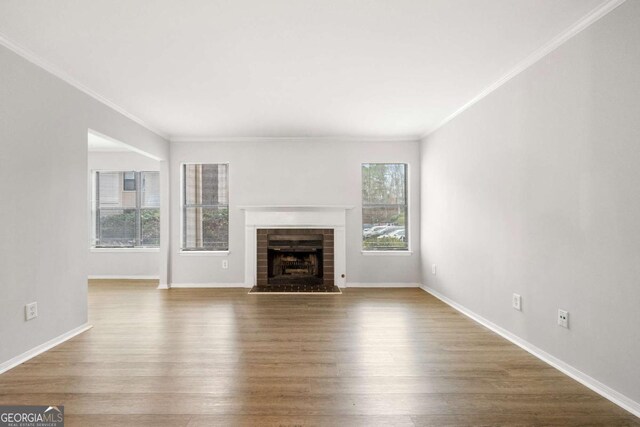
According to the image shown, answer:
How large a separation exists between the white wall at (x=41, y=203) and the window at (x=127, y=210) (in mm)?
2970

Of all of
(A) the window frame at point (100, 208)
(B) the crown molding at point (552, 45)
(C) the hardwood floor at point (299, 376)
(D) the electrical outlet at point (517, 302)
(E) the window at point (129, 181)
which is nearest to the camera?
(C) the hardwood floor at point (299, 376)

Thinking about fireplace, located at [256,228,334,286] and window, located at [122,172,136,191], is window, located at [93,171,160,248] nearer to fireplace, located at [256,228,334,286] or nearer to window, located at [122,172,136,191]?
window, located at [122,172,136,191]

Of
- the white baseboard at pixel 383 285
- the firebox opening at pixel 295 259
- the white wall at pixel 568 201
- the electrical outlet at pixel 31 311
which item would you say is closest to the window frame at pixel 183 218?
the firebox opening at pixel 295 259

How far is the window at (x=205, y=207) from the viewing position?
5555 mm

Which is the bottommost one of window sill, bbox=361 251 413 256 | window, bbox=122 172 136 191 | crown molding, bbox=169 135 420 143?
window sill, bbox=361 251 413 256

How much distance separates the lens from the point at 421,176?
17.7 feet

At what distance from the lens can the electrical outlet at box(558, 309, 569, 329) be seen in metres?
2.39

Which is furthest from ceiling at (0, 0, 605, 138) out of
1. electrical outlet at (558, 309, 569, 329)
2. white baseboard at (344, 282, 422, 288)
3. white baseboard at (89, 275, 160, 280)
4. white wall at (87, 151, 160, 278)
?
white baseboard at (89, 275, 160, 280)

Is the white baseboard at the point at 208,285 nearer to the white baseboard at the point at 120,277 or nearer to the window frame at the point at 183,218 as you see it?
the window frame at the point at 183,218

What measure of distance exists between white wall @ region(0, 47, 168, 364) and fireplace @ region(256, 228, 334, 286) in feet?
8.24

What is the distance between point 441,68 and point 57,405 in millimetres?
3766

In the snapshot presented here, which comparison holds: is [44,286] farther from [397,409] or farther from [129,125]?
[397,409]

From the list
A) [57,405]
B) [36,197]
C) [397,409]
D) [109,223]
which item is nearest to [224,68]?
[36,197]

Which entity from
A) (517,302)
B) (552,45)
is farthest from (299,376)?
(552,45)
